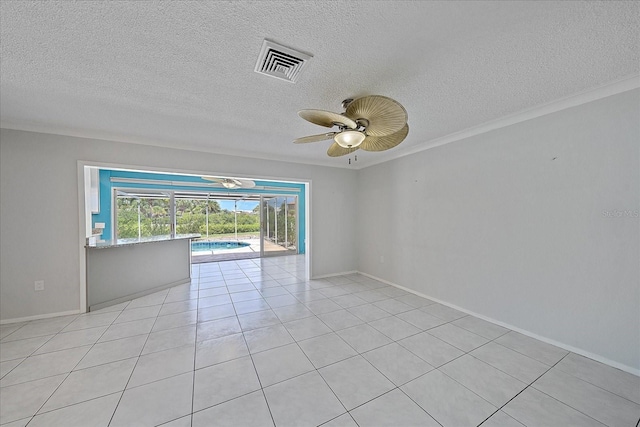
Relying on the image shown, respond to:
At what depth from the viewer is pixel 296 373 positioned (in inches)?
75.1

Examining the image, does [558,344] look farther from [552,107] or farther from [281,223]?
[281,223]

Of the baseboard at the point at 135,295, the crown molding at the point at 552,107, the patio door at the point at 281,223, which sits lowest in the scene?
the baseboard at the point at 135,295

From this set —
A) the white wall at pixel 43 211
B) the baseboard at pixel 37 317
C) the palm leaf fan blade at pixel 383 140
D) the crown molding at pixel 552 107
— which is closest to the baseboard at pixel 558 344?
the crown molding at pixel 552 107

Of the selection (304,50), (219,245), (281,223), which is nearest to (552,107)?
(304,50)

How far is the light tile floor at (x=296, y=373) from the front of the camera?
4.98 feet

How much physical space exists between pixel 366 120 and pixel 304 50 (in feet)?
2.32

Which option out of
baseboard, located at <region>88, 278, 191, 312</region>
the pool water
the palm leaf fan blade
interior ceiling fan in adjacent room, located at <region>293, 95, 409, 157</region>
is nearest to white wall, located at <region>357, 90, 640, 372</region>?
the palm leaf fan blade

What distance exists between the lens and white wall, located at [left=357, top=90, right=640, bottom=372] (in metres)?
1.95

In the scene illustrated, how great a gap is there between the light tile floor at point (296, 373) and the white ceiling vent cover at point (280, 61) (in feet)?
8.06

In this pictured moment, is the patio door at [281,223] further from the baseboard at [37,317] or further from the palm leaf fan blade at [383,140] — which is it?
the palm leaf fan blade at [383,140]

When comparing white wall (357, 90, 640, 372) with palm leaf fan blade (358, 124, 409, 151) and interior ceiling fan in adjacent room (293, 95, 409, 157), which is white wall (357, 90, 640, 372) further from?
interior ceiling fan in adjacent room (293, 95, 409, 157)

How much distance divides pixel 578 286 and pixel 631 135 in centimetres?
138

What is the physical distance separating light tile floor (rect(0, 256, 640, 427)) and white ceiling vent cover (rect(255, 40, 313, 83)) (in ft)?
8.06

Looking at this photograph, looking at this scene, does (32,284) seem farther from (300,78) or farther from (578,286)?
(578,286)
